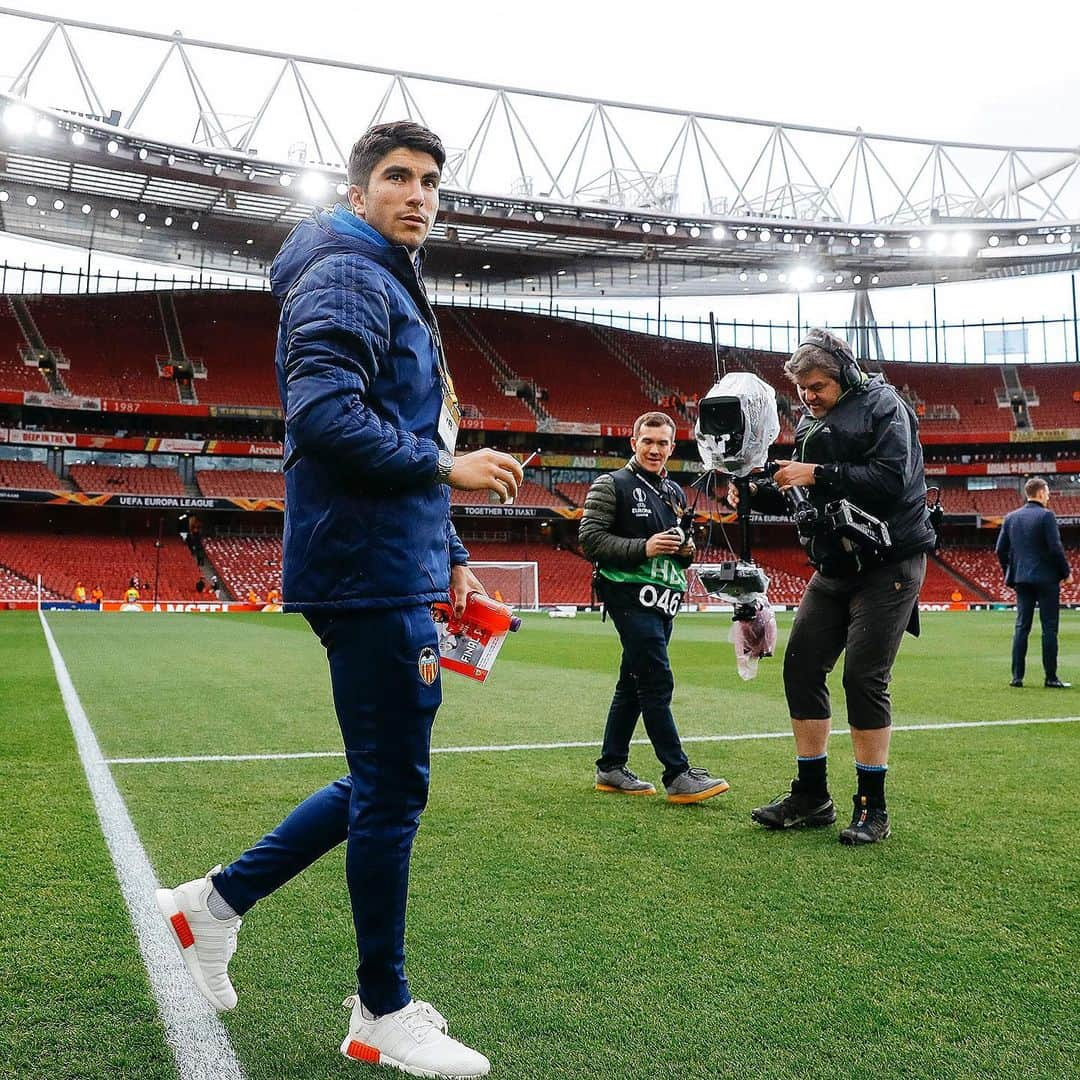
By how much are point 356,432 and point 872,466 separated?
262 centimetres

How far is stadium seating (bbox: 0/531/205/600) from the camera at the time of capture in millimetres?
35312

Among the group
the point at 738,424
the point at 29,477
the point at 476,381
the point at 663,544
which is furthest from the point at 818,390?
the point at 476,381

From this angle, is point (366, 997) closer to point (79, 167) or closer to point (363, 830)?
point (363, 830)

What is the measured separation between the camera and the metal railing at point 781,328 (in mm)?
55750

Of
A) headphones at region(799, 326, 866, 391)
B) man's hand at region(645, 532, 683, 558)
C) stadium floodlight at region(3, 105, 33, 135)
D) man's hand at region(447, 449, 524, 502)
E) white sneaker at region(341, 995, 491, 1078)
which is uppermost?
stadium floodlight at region(3, 105, 33, 135)

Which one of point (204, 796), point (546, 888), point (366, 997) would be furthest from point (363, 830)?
point (204, 796)

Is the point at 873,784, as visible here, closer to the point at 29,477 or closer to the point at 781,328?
the point at 29,477

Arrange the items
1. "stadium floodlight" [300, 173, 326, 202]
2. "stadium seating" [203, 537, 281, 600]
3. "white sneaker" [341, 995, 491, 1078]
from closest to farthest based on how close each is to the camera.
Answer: "white sneaker" [341, 995, 491, 1078]
"stadium floodlight" [300, 173, 326, 202]
"stadium seating" [203, 537, 281, 600]

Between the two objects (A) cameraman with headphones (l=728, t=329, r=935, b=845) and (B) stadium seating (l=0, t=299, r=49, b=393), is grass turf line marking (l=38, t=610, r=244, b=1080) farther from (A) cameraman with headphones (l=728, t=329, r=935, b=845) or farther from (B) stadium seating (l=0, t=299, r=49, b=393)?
(B) stadium seating (l=0, t=299, r=49, b=393)

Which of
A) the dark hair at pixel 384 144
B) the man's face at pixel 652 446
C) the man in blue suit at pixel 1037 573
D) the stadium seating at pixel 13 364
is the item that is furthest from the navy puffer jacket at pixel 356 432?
the stadium seating at pixel 13 364

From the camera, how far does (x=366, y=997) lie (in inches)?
84.9

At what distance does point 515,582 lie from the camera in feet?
122

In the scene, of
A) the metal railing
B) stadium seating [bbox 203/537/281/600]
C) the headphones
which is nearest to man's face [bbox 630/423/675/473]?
the headphones

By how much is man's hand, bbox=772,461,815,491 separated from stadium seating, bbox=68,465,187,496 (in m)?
39.1
